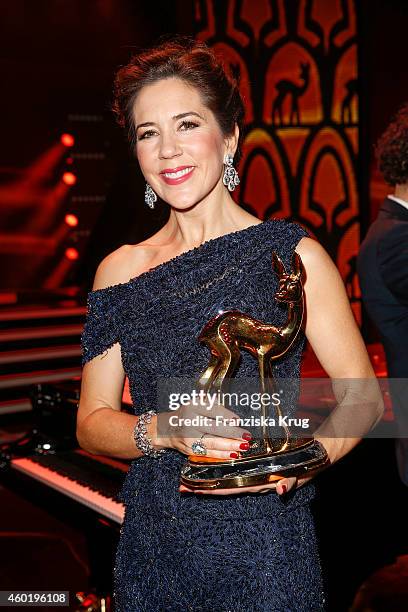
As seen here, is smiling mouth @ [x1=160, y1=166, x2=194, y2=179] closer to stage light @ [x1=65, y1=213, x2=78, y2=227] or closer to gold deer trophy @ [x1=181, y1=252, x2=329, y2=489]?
gold deer trophy @ [x1=181, y1=252, x2=329, y2=489]

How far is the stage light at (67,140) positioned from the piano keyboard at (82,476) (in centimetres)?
546

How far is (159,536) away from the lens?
1.50 metres

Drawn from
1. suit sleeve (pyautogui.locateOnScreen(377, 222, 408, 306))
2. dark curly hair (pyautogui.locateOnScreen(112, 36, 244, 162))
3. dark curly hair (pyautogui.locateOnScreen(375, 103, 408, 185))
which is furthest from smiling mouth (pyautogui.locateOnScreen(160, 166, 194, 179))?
dark curly hair (pyautogui.locateOnScreen(375, 103, 408, 185))

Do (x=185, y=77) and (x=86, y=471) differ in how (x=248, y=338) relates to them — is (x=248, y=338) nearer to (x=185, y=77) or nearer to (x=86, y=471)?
(x=185, y=77)

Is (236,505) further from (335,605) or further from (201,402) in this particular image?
(335,605)

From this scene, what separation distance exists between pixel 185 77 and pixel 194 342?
0.51 metres

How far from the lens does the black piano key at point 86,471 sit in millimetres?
2761

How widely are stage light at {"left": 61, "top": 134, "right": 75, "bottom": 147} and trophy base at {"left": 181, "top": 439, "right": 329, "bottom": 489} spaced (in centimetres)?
732

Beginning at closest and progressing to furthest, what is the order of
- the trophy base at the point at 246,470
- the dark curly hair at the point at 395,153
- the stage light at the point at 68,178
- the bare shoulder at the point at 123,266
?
the trophy base at the point at 246,470 → the bare shoulder at the point at 123,266 → the dark curly hair at the point at 395,153 → the stage light at the point at 68,178

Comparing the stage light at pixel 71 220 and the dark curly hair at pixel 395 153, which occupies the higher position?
the dark curly hair at pixel 395 153

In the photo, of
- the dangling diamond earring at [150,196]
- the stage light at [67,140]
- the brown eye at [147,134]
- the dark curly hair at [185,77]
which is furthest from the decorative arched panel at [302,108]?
the brown eye at [147,134]

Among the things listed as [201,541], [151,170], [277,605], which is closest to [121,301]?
[151,170]

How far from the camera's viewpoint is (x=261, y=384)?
4.09 ft

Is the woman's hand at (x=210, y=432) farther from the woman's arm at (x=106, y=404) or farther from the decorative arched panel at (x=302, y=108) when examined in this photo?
the decorative arched panel at (x=302, y=108)
